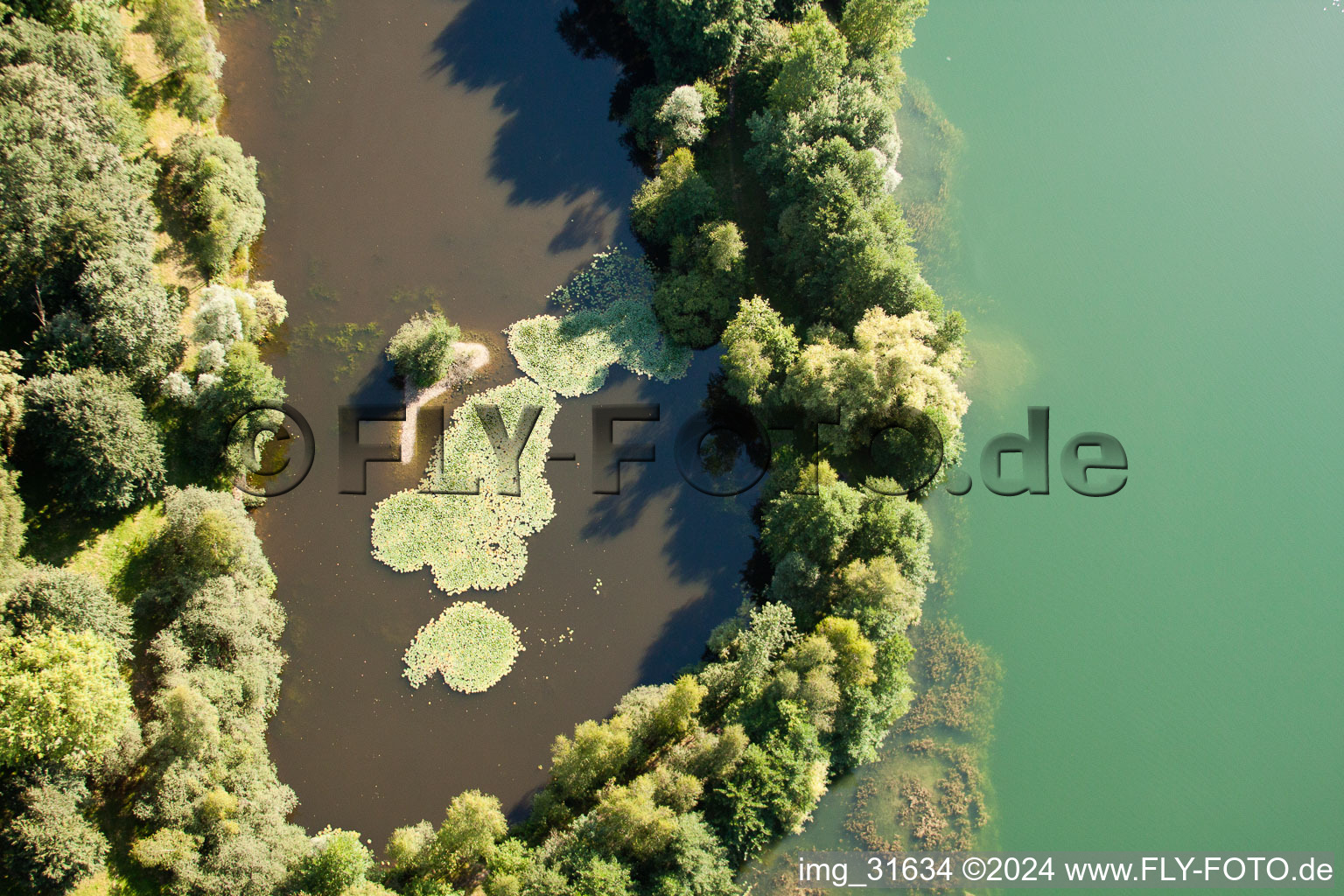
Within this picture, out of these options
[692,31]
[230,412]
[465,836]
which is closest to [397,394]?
[230,412]

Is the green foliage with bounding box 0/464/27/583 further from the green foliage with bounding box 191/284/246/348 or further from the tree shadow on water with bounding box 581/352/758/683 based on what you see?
the tree shadow on water with bounding box 581/352/758/683

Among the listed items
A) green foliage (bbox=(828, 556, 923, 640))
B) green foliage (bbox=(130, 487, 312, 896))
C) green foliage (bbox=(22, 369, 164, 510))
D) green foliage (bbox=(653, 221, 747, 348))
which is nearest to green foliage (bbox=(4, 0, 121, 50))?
green foliage (bbox=(22, 369, 164, 510))

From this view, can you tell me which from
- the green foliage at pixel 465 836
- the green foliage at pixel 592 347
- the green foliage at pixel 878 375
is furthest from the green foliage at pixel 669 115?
the green foliage at pixel 465 836

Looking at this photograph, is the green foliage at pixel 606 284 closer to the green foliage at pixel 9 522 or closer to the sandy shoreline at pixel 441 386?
the sandy shoreline at pixel 441 386

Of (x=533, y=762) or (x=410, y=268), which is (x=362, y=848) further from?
(x=410, y=268)

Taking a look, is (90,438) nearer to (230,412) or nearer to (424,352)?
(230,412)

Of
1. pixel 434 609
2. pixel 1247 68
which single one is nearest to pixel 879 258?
pixel 434 609
